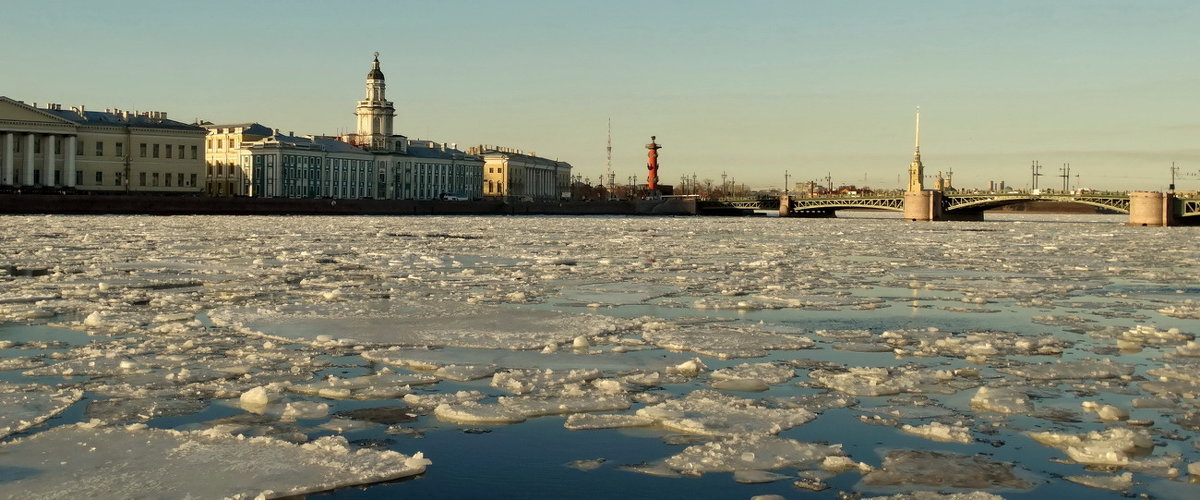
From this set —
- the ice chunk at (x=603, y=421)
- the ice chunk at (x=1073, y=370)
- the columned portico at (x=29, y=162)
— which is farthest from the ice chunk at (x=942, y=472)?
the columned portico at (x=29, y=162)

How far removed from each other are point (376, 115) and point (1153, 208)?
69680 mm

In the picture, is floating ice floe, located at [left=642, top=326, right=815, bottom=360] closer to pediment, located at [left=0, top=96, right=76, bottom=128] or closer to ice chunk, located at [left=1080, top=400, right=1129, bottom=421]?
Answer: ice chunk, located at [left=1080, top=400, right=1129, bottom=421]

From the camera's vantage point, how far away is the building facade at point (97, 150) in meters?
72.6

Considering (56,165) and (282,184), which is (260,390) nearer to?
(56,165)

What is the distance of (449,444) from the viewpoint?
17.8 ft

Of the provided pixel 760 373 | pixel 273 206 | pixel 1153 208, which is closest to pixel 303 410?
pixel 760 373

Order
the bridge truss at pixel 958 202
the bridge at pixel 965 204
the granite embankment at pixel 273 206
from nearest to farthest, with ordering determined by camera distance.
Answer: the granite embankment at pixel 273 206, the bridge at pixel 965 204, the bridge truss at pixel 958 202

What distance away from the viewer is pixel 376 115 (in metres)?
111

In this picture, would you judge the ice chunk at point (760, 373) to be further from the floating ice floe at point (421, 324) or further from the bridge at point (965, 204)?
the bridge at point (965, 204)

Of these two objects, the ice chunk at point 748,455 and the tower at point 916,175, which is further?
the tower at point 916,175

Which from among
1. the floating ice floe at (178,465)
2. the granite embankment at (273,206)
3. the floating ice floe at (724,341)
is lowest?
the floating ice floe at (178,465)

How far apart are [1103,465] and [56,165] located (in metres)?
79.8

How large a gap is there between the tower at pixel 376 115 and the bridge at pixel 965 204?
103ft

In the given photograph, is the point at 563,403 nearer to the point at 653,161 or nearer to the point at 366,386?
the point at 366,386
